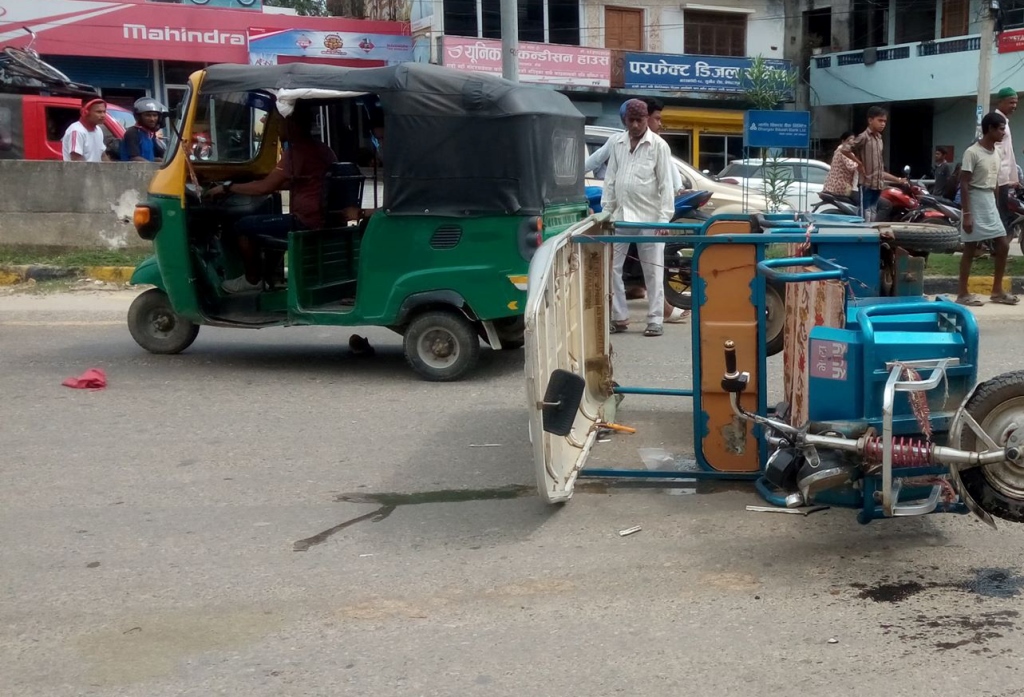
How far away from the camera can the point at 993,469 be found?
12.9ft

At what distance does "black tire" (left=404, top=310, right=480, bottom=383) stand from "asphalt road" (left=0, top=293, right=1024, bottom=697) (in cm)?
88

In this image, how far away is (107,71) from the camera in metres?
26.5

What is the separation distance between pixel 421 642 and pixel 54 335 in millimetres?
6892

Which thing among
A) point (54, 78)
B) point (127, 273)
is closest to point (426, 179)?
point (127, 273)

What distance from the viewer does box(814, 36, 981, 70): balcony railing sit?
98.1 feet

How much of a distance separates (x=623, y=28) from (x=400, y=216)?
25754 millimetres

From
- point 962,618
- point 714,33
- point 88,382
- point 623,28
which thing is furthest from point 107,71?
point 962,618

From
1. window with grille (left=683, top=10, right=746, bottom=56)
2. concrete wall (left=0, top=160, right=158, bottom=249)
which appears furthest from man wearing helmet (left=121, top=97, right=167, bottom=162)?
window with grille (left=683, top=10, right=746, bottom=56)

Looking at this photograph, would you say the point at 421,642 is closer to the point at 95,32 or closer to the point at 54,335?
the point at 54,335

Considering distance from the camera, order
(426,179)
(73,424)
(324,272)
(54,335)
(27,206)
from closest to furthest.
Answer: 1. (73,424)
2. (426,179)
3. (324,272)
4. (54,335)
5. (27,206)

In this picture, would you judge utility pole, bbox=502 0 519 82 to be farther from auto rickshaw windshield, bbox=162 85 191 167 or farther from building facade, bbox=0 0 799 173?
building facade, bbox=0 0 799 173

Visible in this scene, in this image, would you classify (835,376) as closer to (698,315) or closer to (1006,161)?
(698,315)

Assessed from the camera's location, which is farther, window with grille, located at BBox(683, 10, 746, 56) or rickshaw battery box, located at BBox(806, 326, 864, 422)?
window with grille, located at BBox(683, 10, 746, 56)

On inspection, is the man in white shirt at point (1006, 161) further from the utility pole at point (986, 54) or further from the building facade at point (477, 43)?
the building facade at point (477, 43)
